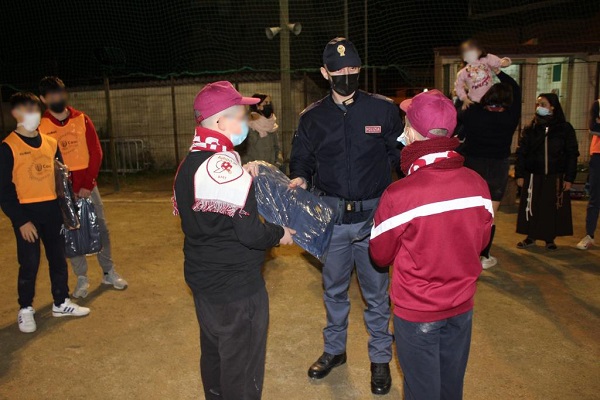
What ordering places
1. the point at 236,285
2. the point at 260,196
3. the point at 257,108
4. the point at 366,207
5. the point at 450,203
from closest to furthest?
the point at 450,203
the point at 236,285
the point at 260,196
the point at 366,207
the point at 257,108

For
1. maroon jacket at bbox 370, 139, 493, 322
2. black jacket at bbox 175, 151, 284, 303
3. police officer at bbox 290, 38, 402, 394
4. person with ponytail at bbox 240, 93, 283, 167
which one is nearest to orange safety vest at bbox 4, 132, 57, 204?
police officer at bbox 290, 38, 402, 394

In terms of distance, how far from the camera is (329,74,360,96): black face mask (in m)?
3.40

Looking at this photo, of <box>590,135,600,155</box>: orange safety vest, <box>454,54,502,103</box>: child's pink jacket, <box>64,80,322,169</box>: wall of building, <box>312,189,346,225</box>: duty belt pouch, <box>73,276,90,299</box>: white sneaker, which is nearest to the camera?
<box>312,189,346,225</box>: duty belt pouch

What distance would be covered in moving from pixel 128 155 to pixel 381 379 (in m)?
11.8

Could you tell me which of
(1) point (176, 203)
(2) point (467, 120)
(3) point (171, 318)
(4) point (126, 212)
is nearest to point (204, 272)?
(1) point (176, 203)

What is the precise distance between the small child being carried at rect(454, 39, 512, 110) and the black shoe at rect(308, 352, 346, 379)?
3.00 metres

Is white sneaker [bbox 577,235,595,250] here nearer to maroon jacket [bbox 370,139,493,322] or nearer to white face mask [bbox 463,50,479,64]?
white face mask [bbox 463,50,479,64]

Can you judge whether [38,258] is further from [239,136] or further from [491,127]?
[491,127]

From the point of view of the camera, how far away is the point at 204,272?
8.51ft

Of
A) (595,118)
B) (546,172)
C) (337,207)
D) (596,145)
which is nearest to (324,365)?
(337,207)

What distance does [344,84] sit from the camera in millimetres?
3404

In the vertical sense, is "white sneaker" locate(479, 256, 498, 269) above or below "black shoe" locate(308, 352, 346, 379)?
above

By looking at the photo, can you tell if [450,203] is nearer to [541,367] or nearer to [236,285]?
[236,285]

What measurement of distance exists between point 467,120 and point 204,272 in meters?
3.77
